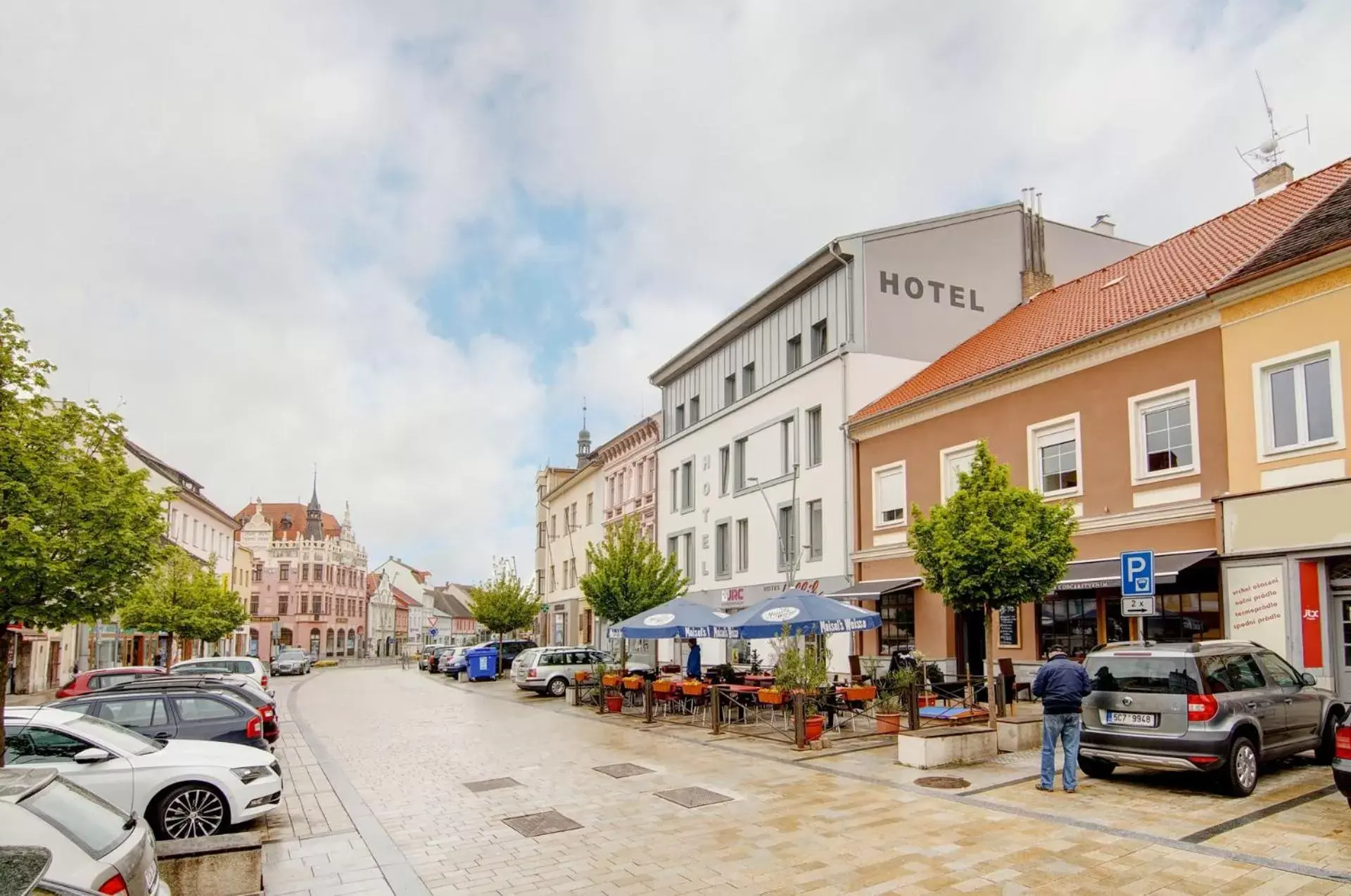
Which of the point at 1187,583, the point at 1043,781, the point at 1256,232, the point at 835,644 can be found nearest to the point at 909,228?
the point at 1256,232

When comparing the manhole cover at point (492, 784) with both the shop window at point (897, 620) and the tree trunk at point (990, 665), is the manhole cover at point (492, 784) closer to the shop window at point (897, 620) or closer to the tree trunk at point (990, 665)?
the tree trunk at point (990, 665)

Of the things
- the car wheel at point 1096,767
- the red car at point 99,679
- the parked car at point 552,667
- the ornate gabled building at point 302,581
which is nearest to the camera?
the car wheel at point 1096,767

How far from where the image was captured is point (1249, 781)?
1041 cm

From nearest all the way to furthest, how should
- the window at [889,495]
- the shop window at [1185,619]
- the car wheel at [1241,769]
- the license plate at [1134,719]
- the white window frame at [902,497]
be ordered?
the car wheel at [1241,769], the license plate at [1134,719], the shop window at [1185,619], the white window frame at [902,497], the window at [889,495]

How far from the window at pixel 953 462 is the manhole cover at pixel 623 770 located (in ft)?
40.2

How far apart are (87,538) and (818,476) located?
22.5 metres

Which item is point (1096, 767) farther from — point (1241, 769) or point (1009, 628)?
point (1009, 628)

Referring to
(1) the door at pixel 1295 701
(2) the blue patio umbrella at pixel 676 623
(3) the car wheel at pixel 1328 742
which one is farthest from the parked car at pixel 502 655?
(1) the door at pixel 1295 701

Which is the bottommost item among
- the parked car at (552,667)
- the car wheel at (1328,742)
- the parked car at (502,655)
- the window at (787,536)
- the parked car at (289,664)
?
the parked car at (289,664)

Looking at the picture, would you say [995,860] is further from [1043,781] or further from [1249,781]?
[1249,781]

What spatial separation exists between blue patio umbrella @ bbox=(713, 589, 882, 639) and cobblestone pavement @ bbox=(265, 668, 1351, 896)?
2.66 metres

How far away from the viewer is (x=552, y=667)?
30391 millimetres

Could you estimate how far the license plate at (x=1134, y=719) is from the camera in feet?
35.0

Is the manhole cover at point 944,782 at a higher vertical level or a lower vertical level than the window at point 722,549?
lower
